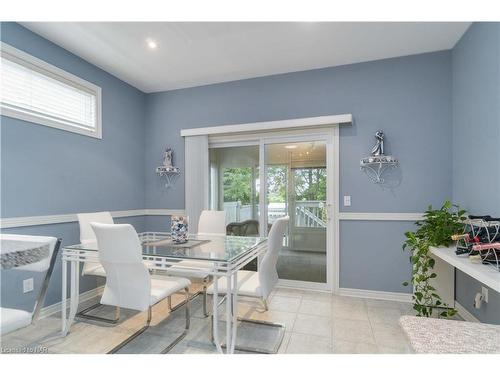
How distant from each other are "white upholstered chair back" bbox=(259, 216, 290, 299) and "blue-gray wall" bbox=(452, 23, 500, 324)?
5.30 ft

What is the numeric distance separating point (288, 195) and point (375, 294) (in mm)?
1498

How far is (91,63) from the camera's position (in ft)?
9.72

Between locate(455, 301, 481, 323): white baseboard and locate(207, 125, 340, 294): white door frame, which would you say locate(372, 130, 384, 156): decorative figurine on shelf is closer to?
locate(207, 125, 340, 294): white door frame

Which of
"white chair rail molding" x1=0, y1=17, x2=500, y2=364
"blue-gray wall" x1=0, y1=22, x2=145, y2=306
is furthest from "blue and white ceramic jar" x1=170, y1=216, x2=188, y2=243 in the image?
"blue-gray wall" x1=0, y1=22, x2=145, y2=306

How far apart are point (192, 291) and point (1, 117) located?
8.18 ft

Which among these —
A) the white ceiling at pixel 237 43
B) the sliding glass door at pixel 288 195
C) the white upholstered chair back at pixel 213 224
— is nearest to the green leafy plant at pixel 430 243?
the sliding glass door at pixel 288 195

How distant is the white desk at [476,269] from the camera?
1295 millimetres

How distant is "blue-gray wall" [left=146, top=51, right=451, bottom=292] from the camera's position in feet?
9.04

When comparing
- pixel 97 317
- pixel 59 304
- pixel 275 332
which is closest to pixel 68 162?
pixel 59 304

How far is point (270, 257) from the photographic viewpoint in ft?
6.59

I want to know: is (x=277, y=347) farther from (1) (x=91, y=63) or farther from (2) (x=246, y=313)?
(1) (x=91, y=63)

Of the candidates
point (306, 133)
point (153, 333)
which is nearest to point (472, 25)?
point (306, 133)

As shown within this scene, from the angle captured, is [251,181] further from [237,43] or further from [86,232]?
[86,232]
